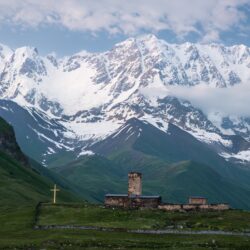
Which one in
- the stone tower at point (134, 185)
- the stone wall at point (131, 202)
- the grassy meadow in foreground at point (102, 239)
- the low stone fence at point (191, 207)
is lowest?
the grassy meadow in foreground at point (102, 239)

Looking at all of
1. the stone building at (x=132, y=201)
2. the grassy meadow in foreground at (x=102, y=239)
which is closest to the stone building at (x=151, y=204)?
the stone building at (x=132, y=201)

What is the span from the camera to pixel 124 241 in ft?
254

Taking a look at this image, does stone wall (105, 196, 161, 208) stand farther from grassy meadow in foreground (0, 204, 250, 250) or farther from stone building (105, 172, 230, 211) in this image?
grassy meadow in foreground (0, 204, 250, 250)

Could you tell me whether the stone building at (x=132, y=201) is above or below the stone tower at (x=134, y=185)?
below

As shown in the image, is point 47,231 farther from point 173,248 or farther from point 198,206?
point 198,206

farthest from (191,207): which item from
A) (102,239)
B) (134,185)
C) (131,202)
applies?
(102,239)

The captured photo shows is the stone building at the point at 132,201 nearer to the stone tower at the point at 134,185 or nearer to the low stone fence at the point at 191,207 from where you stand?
the low stone fence at the point at 191,207

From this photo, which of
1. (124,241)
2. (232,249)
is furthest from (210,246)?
(124,241)

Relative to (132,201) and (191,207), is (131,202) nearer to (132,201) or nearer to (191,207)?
(132,201)

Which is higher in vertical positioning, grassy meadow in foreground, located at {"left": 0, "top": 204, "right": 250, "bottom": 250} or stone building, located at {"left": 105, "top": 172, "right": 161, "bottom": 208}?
stone building, located at {"left": 105, "top": 172, "right": 161, "bottom": 208}

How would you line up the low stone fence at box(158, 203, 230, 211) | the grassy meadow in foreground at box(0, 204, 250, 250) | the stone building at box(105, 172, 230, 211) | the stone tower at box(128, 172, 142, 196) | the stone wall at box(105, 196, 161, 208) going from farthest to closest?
the stone tower at box(128, 172, 142, 196), the stone wall at box(105, 196, 161, 208), the stone building at box(105, 172, 230, 211), the low stone fence at box(158, 203, 230, 211), the grassy meadow in foreground at box(0, 204, 250, 250)

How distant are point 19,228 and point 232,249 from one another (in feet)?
101

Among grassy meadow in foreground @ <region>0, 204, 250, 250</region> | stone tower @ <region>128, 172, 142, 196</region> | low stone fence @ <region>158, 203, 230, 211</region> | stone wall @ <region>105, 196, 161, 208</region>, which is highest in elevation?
stone tower @ <region>128, 172, 142, 196</region>

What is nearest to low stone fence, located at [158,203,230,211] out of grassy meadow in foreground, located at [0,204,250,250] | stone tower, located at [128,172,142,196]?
grassy meadow in foreground, located at [0,204,250,250]
